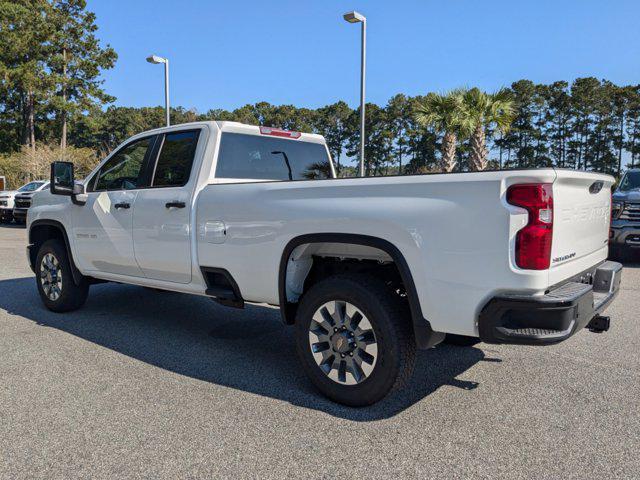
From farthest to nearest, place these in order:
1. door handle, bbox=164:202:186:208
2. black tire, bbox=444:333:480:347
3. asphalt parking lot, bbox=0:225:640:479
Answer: black tire, bbox=444:333:480:347 < door handle, bbox=164:202:186:208 < asphalt parking lot, bbox=0:225:640:479

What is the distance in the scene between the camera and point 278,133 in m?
5.15

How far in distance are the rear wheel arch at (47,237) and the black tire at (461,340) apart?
3.92 meters

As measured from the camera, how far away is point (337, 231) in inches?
134

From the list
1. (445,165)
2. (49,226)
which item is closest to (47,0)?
(445,165)

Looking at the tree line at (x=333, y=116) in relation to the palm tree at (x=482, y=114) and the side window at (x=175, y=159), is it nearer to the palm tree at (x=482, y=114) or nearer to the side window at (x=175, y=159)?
the palm tree at (x=482, y=114)

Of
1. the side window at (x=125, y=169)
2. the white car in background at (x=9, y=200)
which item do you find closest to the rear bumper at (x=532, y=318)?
the side window at (x=125, y=169)

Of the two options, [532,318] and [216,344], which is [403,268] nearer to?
[532,318]

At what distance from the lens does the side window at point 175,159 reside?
4656 millimetres

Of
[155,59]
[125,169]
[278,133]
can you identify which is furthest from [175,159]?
[155,59]

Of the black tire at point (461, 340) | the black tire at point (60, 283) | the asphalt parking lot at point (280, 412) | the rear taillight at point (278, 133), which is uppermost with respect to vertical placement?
the rear taillight at point (278, 133)

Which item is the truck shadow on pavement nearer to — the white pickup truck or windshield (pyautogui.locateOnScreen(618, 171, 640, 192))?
the white pickup truck

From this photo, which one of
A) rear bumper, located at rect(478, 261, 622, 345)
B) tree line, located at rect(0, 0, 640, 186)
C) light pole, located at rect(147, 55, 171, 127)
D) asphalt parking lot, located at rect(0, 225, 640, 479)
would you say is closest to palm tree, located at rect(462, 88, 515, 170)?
tree line, located at rect(0, 0, 640, 186)

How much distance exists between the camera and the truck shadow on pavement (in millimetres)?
3811

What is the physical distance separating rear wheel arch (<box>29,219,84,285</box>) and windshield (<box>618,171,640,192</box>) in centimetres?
1066
